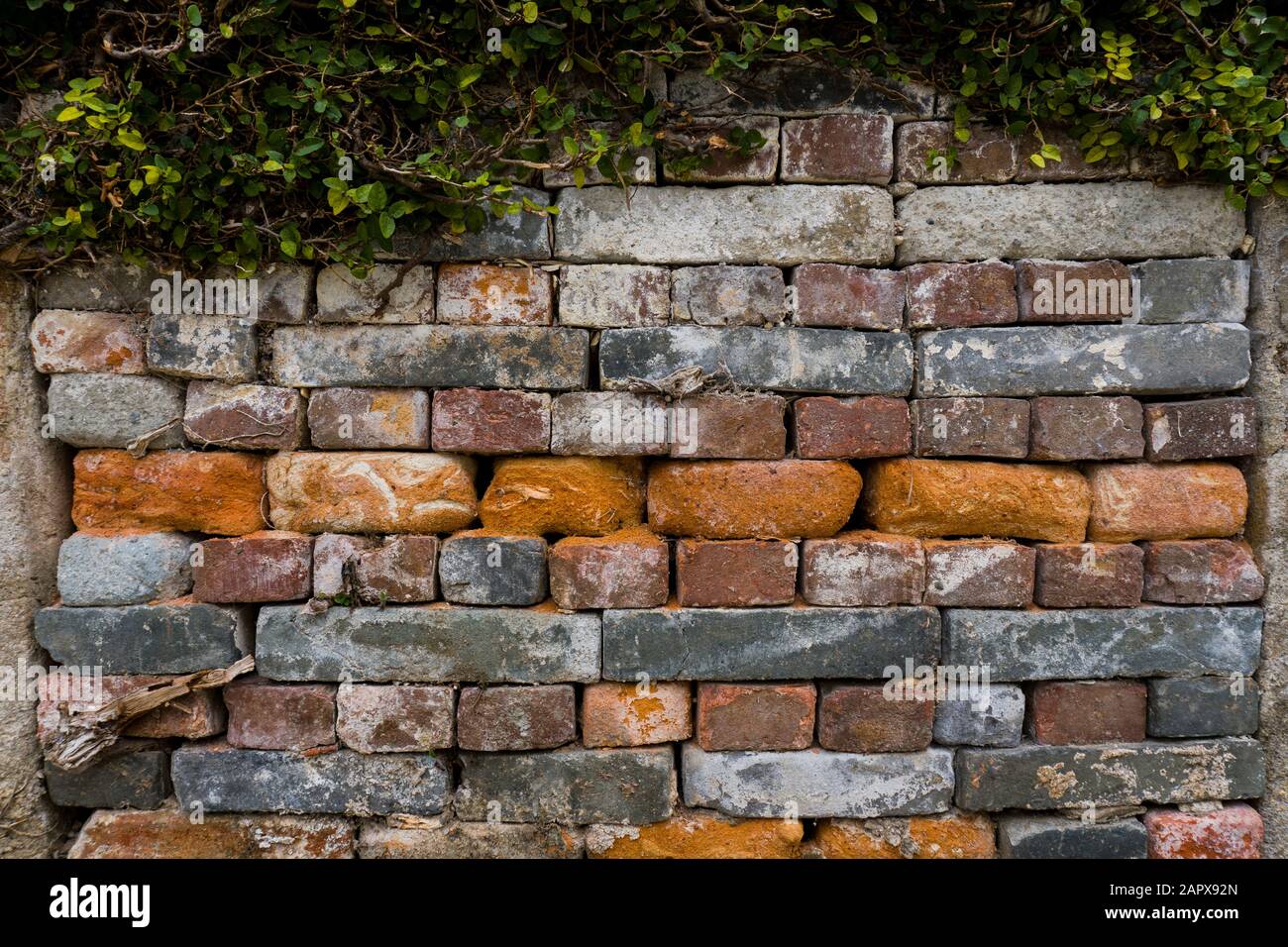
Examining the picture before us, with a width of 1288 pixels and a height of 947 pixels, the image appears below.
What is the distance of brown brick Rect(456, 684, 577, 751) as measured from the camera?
2.41 m

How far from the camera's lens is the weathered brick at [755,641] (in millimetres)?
2393

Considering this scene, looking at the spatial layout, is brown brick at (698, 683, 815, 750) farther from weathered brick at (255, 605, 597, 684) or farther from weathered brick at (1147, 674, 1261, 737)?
weathered brick at (1147, 674, 1261, 737)

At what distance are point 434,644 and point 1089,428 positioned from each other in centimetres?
231

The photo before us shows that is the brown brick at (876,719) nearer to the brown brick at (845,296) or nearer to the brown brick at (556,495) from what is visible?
the brown brick at (556,495)

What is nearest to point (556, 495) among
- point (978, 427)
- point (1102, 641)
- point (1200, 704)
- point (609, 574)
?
point (609, 574)

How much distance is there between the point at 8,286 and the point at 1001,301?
3351 mm

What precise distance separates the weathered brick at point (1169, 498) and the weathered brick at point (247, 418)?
2762mm

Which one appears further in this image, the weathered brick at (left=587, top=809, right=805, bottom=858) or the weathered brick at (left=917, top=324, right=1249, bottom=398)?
the weathered brick at (left=587, top=809, right=805, bottom=858)

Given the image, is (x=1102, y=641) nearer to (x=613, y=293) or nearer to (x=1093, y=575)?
(x=1093, y=575)

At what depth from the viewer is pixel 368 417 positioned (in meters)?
2.39

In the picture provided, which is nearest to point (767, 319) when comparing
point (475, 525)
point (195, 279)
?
point (475, 525)

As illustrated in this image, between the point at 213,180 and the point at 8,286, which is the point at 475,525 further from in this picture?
the point at 8,286

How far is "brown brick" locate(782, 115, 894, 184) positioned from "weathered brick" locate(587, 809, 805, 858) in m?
2.22

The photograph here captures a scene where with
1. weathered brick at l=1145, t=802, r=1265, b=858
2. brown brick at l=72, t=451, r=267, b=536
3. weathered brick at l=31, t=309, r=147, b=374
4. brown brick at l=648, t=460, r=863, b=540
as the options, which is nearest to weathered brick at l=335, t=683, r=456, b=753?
brown brick at l=72, t=451, r=267, b=536
